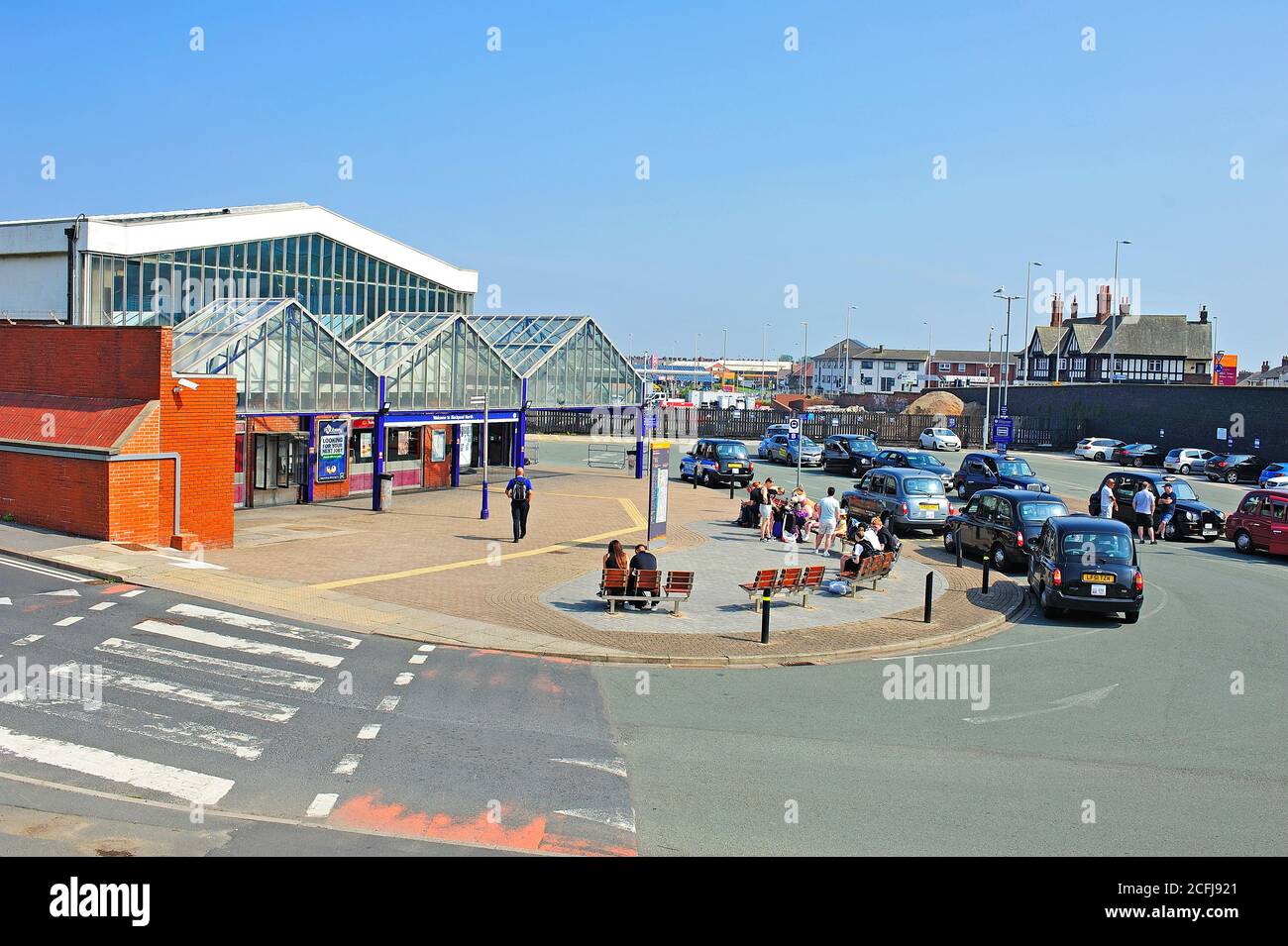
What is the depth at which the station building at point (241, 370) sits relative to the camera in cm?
2300

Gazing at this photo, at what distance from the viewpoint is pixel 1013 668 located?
54.2 ft

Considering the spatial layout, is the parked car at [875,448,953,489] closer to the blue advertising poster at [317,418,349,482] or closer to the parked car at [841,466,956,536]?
the parked car at [841,466,956,536]

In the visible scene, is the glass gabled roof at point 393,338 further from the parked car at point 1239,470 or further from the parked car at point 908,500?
the parked car at point 1239,470

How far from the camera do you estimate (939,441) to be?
6812cm

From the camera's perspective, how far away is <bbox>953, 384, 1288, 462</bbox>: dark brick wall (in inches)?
2283

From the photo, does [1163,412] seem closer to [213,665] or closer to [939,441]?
[939,441]

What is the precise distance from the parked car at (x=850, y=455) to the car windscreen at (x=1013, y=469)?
8131 millimetres

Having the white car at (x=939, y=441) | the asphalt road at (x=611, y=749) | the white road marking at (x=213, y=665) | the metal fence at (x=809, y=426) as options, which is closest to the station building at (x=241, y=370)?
the asphalt road at (x=611, y=749)

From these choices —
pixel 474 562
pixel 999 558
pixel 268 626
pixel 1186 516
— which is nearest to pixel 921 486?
pixel 999 558

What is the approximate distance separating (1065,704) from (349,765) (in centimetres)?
883

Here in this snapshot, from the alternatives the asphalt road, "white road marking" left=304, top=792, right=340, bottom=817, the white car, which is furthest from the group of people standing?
the white car

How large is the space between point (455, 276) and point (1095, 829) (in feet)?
157
